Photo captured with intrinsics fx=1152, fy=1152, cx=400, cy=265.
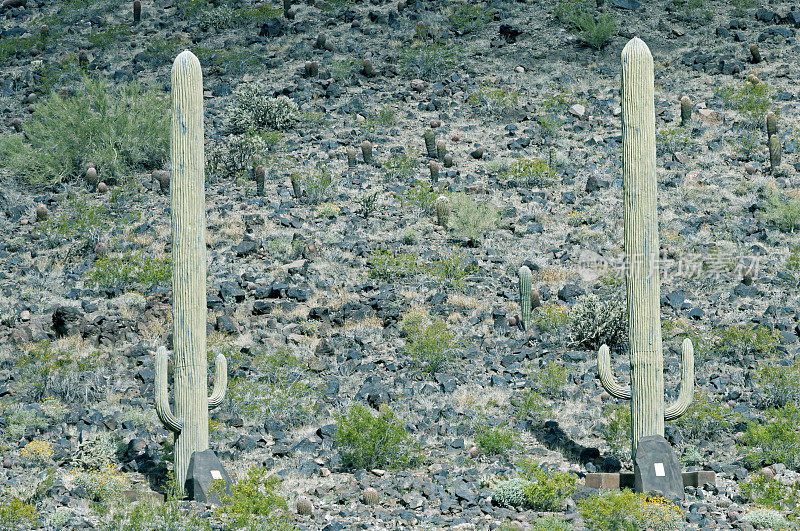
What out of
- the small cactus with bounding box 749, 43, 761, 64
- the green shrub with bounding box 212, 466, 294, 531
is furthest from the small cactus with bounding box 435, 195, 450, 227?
the green shrub with bounding box 212, 466, 294, 531

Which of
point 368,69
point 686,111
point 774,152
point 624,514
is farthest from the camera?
point 368,69

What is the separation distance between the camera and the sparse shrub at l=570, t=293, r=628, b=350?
48.3ft

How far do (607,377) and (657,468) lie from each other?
3.23 feet

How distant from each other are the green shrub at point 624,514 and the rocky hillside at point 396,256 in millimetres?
35

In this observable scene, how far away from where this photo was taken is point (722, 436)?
12.2 metres

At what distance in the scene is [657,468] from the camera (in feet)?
35.6

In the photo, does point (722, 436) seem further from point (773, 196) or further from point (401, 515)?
point (773, 196)

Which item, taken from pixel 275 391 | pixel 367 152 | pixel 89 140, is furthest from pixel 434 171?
pixel 275 391

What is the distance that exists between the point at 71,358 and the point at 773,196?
10.7 meters

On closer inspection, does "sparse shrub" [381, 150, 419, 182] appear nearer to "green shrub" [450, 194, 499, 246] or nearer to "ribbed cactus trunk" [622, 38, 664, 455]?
"green shrub" [450, 194, 499, 246]

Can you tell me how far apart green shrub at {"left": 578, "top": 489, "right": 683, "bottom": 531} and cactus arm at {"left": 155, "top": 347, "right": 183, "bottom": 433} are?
12.7 ft

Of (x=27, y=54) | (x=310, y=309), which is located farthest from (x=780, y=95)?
(x=27, y=54)

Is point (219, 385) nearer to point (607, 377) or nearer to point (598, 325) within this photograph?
point (607, 377)

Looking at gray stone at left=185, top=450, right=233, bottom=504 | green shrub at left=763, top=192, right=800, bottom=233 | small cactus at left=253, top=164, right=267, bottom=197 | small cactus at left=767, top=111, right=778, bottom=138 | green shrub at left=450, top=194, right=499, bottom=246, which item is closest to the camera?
gray stone at left=185, top=450, right=233, bottom=504
